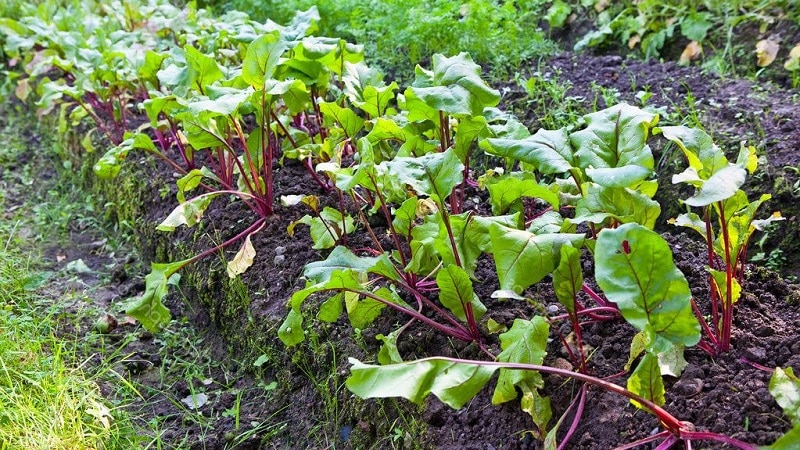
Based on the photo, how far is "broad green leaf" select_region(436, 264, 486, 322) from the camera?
182cm

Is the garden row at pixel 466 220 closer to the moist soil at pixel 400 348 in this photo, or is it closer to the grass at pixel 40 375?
the moist soil at pixel 400 348

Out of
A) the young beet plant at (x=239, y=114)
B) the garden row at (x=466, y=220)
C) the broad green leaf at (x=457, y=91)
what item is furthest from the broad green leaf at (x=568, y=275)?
the young beet plant at (x=239, y=114)

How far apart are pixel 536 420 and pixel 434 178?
68 centimetres

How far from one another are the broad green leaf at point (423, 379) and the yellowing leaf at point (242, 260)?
1.23 m

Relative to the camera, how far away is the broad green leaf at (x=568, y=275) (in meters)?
1.62

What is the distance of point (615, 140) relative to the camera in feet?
6.29

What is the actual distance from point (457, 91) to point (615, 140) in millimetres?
499

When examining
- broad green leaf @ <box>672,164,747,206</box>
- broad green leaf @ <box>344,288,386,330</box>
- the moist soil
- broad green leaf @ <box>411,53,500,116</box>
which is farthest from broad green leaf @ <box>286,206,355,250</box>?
broad green leaf @ <box>672,164,747,206</box>

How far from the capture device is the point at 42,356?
258cm

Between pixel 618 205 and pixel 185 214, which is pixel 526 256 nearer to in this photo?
pixel 618 205

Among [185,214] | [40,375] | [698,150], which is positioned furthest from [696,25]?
[40,375]

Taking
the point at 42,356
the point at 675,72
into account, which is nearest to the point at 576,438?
the point at 42,356

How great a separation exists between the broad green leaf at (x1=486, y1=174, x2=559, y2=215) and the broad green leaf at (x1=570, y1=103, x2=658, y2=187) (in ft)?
0.42

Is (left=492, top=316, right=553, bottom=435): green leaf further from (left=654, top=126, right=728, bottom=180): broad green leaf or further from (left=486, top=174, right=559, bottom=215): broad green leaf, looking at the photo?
(left=654, top=126, right=728, bottom=180): broad green leaf
